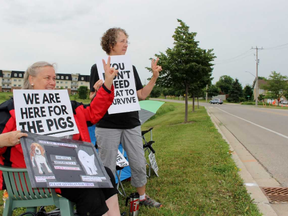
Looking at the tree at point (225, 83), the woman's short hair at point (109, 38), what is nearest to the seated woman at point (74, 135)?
the woman's short hair at point (109, 38)

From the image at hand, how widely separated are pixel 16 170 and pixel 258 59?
55.4 m

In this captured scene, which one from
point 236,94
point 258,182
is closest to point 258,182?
point 258,182

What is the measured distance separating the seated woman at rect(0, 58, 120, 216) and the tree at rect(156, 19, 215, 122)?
1227 cm

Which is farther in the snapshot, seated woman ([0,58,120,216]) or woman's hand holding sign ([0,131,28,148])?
seated woman ([0,58,120,216])

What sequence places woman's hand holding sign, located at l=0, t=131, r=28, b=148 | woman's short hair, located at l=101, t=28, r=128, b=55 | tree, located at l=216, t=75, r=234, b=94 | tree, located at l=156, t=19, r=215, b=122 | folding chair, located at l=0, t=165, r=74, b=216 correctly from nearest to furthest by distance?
1. woman's hand holding sign, located at l=0, t=131, r=28, b=148
2. folding chair, located at l=0, t=165, r=74, b=216
3. woman's short hair, located at l=101, t=28, r=128, b=55
4. tree, located at l=156, t=19, r=215, b=122
5. tree, located at l=216, t=75, r=234, b=94

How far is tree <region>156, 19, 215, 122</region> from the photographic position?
14.4m

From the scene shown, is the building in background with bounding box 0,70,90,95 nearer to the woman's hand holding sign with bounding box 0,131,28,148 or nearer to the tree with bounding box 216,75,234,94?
the tree with bounding box 216,75,234,94

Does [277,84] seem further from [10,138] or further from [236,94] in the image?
[10,138]

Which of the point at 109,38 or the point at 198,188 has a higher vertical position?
the point at 109,38

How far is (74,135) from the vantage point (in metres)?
2.35

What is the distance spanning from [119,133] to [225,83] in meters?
116

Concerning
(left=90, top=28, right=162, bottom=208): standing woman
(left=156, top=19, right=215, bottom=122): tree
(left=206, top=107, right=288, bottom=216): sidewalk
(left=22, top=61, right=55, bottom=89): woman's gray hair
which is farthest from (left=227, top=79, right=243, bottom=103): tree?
(left=22, top=61, right=55, bottom=89): woman's gray hair

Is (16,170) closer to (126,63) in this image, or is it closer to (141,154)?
(141,154)

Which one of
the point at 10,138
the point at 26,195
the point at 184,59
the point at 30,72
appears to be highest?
the point at 184,59
